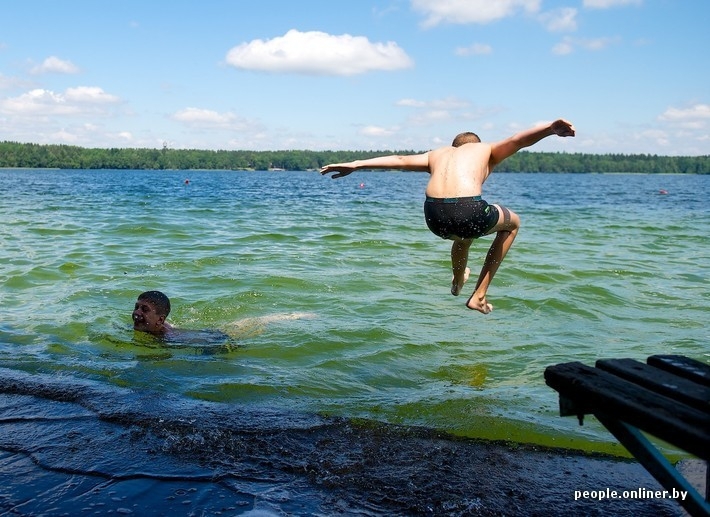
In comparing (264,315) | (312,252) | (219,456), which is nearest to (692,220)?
(312,252)

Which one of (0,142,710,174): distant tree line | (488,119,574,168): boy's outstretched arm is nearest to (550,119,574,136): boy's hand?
(488,119,574,168): boy's outstretched arm

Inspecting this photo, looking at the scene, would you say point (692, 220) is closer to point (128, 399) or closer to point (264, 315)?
point (264, 315)

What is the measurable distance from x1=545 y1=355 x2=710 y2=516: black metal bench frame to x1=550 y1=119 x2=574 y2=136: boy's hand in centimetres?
262

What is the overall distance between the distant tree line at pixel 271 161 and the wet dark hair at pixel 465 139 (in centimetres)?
12764

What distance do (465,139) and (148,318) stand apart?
4.52 m

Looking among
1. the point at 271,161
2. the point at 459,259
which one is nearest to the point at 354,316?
the point at 459,259

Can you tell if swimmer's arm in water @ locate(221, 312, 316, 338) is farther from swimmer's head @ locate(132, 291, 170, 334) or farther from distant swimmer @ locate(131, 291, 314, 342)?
swimmer's head @ locate(132, 291, 170, 334)

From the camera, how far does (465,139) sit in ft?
23.0

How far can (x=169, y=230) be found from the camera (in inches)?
862

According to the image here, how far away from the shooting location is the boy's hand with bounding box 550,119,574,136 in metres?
5.67

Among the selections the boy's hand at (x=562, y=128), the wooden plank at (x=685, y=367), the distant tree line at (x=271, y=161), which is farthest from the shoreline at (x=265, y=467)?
the distant tree line at (x=271, y=161)

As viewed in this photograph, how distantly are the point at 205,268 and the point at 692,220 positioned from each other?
76.4 feet

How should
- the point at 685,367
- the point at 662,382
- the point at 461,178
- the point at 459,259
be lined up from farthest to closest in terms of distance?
the point at 459,259 → the point at 461,178 → the point at 685,367 → the point at 662,382

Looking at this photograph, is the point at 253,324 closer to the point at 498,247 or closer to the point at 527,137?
the point at 498,247
